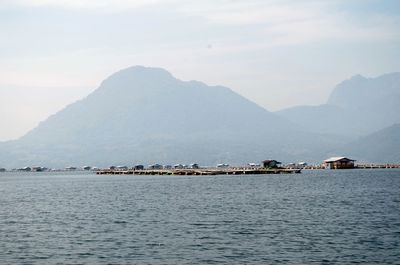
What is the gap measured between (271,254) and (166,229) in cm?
1435

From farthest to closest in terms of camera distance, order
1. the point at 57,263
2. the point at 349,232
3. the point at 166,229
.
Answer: the point at 166,229, the point at 349,232, the point at 57,263

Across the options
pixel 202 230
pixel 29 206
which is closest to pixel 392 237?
pixel 202 230

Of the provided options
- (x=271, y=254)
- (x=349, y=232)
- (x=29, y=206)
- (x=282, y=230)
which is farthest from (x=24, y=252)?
(x=29, y=206)

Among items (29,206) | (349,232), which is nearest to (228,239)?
(349,232)

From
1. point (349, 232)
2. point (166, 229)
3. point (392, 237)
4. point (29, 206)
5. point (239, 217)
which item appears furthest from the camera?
point (29, 206)

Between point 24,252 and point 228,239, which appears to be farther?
point 228,239

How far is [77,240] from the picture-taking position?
4272 cm

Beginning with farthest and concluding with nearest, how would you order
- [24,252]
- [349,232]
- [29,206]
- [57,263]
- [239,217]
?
[29,206] < [239,217] < [349,232] < [24,252] < [57,263]

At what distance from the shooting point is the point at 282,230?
4562 cm

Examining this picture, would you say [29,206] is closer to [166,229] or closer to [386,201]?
[166,229]

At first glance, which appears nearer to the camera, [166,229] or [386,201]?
[166,229]

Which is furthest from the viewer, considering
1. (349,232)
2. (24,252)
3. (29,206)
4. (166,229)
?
(29,206)

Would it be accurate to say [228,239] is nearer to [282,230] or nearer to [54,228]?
[282,230]

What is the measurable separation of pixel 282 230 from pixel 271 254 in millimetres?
9962
